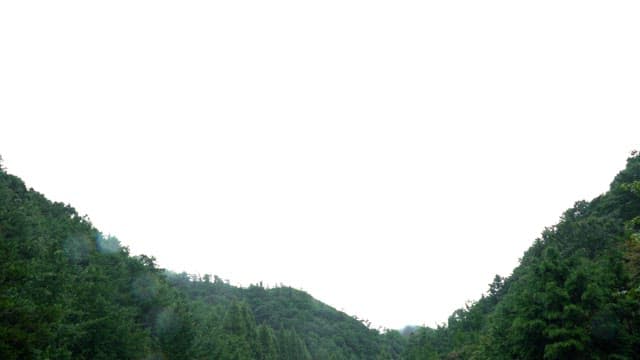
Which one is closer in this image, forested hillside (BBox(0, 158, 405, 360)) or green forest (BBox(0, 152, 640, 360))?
forested hillside (BBox(0, 158, 405, 360))

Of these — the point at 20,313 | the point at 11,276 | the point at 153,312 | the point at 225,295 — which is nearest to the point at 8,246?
the point at 11,276

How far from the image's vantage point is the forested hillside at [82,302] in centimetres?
2080

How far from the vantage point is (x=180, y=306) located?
53.5 metres

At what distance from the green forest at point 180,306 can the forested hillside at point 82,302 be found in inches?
3.2

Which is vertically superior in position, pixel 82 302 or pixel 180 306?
pixel 180 306

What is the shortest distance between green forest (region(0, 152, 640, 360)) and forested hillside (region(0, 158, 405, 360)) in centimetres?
8

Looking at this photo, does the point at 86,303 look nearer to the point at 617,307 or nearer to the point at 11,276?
the point at 11,276

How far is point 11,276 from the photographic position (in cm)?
2156

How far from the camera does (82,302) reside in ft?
108

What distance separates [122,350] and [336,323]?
514ft

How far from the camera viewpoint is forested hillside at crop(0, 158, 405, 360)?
2080 centimetres

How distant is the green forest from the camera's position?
22562 millimetres

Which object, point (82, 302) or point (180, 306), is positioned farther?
point (180, 306)

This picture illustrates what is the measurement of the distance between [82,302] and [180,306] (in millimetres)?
21283
